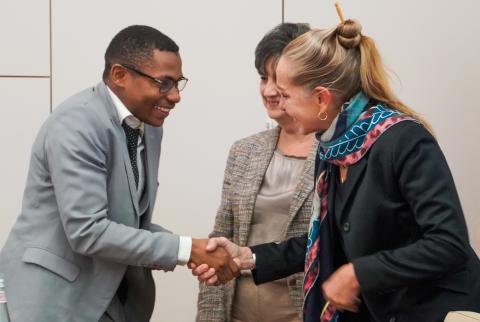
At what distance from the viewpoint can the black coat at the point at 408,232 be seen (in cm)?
173

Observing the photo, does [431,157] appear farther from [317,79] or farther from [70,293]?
[70,293]

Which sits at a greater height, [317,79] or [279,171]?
[317,79]

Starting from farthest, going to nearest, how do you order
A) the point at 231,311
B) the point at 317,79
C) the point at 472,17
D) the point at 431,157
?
the point at 472,17
the point at 231,311
the point at 317,79
the point at 431,157

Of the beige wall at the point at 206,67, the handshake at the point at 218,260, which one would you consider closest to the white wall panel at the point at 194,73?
the beige wall at the point at 206,67

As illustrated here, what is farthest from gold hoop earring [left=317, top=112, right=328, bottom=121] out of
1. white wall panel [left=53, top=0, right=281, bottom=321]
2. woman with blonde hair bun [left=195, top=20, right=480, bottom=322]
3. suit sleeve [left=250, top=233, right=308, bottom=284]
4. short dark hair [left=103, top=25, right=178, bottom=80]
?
white wall panel [left=53, top=0, right=281, bottom=321]

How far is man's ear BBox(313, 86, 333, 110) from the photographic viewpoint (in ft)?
6.39

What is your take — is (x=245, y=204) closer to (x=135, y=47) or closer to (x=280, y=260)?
(x=280, y=260)

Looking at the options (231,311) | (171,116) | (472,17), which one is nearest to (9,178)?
(171,116)

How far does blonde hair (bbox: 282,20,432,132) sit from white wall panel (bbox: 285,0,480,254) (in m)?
1.51

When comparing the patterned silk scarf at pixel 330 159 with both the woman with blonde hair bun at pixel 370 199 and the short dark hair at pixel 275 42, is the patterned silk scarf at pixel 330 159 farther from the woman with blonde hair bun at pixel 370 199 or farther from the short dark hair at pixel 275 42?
the short dark hair at pixel 275 42

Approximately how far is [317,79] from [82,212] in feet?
2.33

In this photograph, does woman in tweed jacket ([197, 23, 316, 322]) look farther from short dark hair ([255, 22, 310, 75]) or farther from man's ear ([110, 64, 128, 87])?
man's ear ([110, 64, 128, 87])

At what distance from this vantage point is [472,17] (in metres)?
3.45

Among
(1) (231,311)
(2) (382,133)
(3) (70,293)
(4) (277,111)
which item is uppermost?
(2) (382,133)
